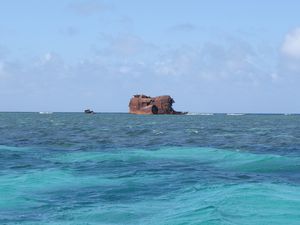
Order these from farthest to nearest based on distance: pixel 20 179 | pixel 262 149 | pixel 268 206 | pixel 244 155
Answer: pixel 262 149 < pixel 244 155 < pixel 20 179 < pixel 268 206

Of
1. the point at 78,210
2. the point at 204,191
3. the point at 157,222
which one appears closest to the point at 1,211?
the point at 78,210

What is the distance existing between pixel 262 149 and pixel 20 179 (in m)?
19.2

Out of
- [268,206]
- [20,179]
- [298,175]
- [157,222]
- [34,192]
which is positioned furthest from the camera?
[298,175]

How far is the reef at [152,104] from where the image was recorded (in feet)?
571

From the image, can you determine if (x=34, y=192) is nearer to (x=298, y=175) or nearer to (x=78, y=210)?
(x=78, y=210)

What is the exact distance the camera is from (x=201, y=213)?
540 inches

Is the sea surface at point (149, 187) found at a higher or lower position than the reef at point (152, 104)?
lower

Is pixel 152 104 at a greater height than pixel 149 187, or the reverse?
pixel 152 104

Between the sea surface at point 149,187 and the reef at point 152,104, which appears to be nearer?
the sea surface at point 149,187

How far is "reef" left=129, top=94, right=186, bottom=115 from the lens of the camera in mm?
174125

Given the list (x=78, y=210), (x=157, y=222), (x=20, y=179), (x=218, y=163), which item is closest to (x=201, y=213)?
(x=157, y=222)

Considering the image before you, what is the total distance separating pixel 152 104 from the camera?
575 ft

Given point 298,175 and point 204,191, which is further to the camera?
point 298,175

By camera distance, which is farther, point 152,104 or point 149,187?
point 152,104
